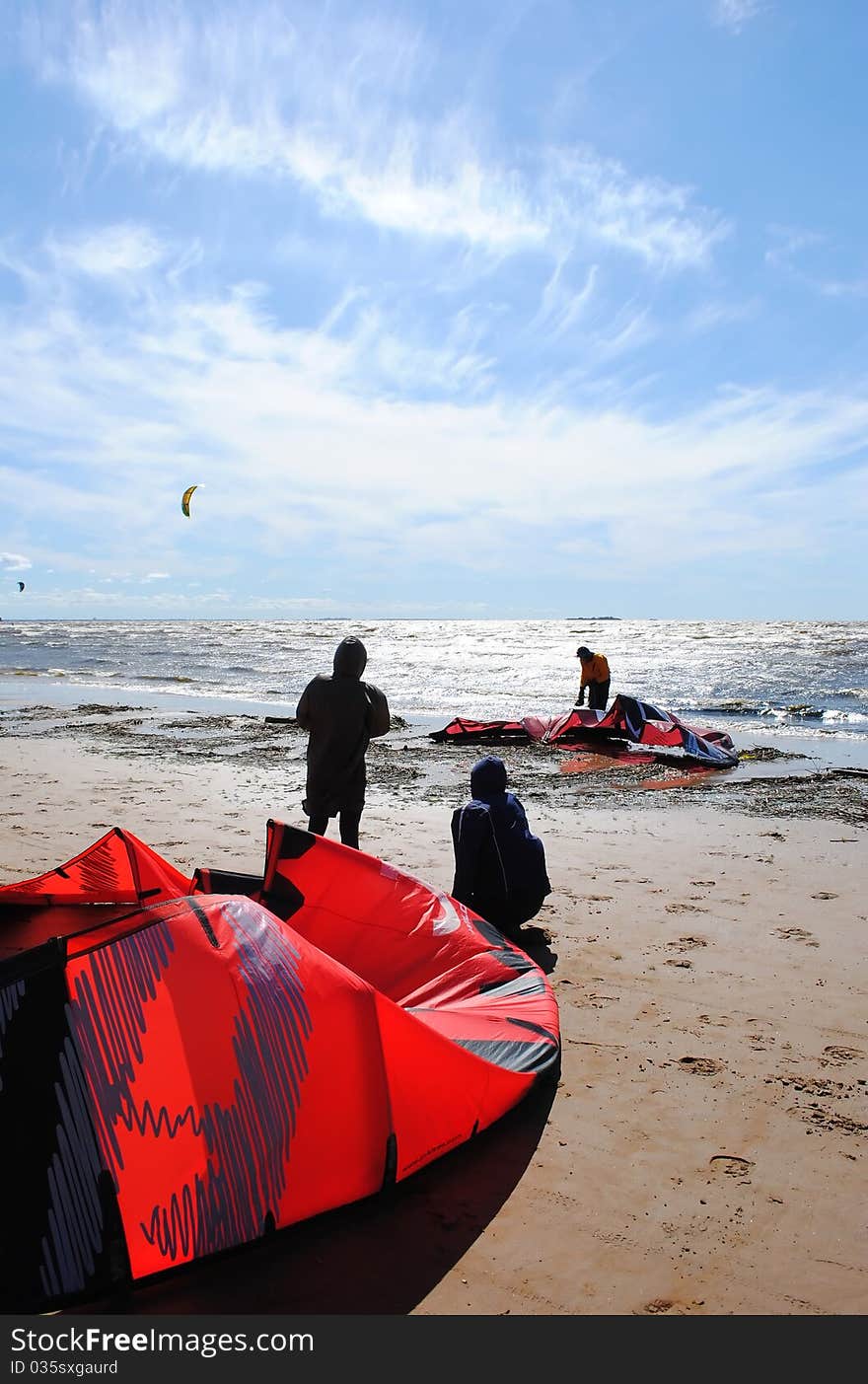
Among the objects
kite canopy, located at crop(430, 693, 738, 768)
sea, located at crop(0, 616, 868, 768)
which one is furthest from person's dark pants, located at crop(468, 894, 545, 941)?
sea, located at crop(0, 616, 868, 768)

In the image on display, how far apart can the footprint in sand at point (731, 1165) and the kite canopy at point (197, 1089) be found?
0.69m

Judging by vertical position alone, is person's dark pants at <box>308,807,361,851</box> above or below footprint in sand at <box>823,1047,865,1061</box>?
above

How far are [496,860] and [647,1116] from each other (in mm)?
1723

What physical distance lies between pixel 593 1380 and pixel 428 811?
644cm

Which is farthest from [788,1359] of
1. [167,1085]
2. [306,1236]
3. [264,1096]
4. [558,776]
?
[558,776]

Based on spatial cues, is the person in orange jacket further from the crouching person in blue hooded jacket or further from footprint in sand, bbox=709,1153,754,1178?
footprint in sand, bbox=709,1153,754,1178

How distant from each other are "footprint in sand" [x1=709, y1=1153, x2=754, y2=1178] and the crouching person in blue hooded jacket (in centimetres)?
192

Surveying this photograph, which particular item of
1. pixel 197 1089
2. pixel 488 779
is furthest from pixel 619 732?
pixel 197 1089

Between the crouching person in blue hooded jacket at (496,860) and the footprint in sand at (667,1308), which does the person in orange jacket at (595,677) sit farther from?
the footprint in sand at (667,1308)

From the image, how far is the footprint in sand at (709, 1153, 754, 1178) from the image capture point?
294cm

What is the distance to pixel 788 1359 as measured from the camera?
2.23 m

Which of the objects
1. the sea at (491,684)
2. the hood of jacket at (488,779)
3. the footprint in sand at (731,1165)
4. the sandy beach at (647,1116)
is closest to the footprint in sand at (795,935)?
the sandy beach at (647,1116)

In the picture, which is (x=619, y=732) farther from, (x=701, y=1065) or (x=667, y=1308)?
(x=667, y=1308)

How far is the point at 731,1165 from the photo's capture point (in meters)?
2.98
